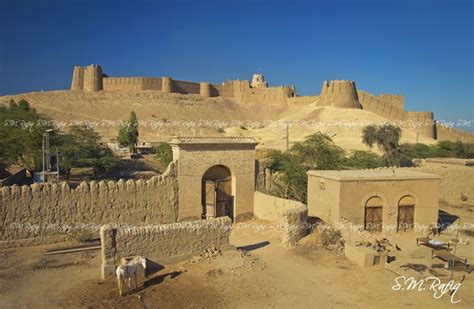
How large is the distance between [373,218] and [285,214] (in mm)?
3876

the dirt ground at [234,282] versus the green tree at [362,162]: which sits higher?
the green tree at [362,162]

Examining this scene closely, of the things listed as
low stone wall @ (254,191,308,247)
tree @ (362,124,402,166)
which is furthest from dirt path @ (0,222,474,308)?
tree @ (362,124,402,166)

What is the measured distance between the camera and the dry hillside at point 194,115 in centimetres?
4975

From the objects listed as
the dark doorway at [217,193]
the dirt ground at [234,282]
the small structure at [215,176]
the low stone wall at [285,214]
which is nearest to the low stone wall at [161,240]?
the dirt ground at [234,282]

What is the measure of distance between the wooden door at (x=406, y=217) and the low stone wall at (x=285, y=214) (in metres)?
3.74

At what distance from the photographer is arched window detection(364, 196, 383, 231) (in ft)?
44.3

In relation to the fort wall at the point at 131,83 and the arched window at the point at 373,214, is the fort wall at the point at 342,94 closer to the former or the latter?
the fort wall at the point at 131,83

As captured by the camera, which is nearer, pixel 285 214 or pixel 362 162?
pixel 285 214

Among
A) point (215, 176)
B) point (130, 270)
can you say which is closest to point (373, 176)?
point (215, 176)

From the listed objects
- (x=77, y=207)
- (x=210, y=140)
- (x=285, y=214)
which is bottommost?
(x=285, y=214)

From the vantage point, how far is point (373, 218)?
13.6m

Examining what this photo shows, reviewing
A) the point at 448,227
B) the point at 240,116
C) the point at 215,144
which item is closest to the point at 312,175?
the point at 215,144

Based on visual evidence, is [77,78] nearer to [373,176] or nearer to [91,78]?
[91,78]

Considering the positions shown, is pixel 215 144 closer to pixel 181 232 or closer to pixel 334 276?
pixel 181 232
